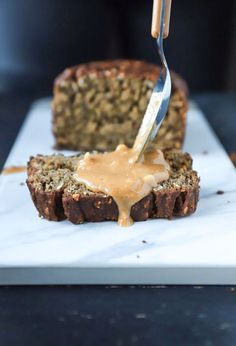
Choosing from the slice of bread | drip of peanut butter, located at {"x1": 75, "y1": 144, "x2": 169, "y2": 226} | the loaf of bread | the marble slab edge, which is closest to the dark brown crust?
the slice of bread

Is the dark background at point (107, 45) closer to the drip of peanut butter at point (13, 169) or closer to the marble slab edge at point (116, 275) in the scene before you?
the drip of peanut butter at point (13, 169)

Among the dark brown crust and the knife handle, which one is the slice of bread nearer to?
the dark brown crust

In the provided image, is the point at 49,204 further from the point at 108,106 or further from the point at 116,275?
the point at 108,106

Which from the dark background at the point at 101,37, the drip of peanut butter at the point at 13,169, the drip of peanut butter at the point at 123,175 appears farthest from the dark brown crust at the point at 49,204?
the dark background at the point at 101,37

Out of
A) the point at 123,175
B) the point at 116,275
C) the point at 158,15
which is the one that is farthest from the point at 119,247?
the point at 158,15

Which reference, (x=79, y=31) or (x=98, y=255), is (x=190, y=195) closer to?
(x=98, y=255)
